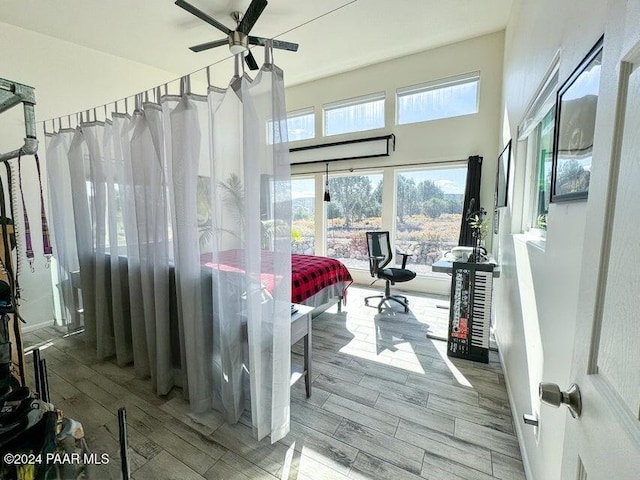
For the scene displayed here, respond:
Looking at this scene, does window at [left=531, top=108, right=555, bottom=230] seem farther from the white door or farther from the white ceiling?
the white ceiling

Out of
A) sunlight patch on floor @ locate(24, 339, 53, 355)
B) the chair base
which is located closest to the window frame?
the chair base

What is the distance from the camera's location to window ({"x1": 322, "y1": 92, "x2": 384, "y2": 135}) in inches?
189

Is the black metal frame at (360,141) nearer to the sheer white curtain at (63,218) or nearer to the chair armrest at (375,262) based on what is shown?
the chair armrest at (375,262)

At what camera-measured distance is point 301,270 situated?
121 inches

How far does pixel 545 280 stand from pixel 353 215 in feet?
13.1

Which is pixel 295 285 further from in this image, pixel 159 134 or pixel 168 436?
pixel 159 134

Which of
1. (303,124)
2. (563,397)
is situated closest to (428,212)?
(303,124)

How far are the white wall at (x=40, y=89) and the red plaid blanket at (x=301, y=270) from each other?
2.99m

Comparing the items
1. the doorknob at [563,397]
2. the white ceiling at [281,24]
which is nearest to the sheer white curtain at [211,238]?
the doorknob at [563,397]

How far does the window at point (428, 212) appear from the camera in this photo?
439 cm

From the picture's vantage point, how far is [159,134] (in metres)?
1.87

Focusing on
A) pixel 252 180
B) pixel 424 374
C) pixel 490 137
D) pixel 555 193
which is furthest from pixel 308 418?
pixel 490 137

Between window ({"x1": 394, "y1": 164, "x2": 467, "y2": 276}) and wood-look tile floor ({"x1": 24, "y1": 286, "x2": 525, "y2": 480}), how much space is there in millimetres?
2149

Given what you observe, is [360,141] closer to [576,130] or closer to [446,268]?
[446,268]
